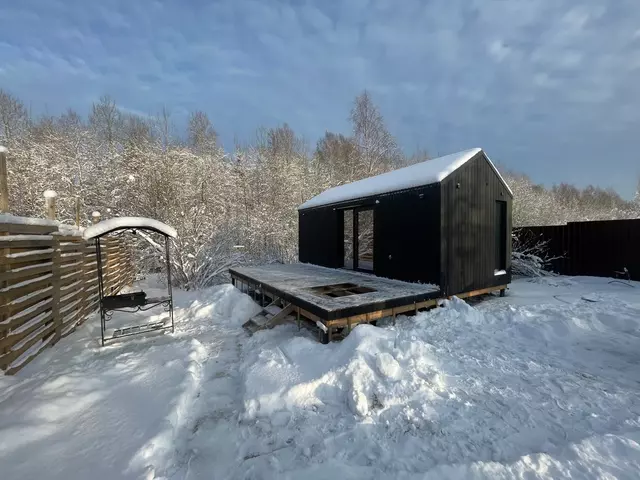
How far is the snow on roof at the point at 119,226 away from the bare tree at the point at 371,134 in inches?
508

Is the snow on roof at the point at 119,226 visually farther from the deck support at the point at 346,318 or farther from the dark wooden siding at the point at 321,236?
the dark wooden siding at the point at 321,236

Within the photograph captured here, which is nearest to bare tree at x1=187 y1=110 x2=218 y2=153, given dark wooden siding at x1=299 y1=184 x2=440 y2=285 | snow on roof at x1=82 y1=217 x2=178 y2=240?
dark wooden siding at x1=299 y1=184 x2=440 y2=285

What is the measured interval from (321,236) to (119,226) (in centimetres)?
572

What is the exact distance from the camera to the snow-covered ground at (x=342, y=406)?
2023mm

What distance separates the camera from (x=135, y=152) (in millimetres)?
10180

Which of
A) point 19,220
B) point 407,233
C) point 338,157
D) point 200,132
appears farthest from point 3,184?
point 338,157

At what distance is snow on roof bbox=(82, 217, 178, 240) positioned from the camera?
4.35 m

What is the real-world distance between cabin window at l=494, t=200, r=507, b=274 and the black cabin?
20 mm

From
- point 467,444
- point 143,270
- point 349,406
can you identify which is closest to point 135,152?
point 143,270

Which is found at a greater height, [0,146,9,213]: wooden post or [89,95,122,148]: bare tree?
[89,95,122,148]: bare tree

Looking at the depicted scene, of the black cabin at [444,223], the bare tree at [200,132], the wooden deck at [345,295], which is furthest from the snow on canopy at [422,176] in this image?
the bare tree at [200,132]

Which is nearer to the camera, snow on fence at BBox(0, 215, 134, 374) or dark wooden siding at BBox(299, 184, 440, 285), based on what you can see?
snow on fence at BBox(0, 215, 134, 374)

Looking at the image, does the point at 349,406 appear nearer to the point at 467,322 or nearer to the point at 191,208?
the point at 467,322

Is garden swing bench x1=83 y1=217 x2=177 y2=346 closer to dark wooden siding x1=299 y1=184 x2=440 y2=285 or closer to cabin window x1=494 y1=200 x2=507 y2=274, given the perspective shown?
dark wooden siding x1=299 y1=184 x2=440 y2=285
